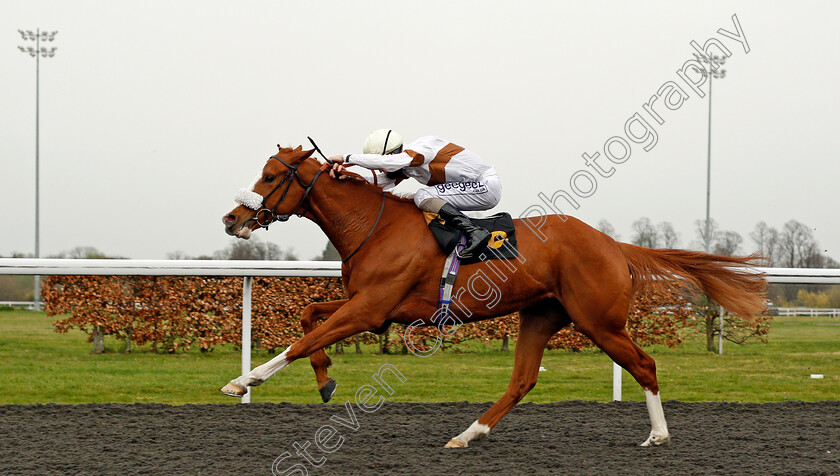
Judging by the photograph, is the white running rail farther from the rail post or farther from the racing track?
the racing track

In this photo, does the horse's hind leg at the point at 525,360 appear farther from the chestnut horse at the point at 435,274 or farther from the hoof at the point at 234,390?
the hoof at the point at 234,390

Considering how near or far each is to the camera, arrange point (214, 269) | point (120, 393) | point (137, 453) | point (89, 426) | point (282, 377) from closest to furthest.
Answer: point (137, 453) < point (89, 426) < point (214, 269) < point (120, 393) < point (282, 377)

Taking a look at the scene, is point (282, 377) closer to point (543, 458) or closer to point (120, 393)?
point (120, 393)

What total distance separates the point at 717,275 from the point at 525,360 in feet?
4.44

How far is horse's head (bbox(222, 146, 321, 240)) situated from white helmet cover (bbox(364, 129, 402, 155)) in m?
0.33

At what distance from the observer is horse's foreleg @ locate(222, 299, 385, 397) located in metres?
3.53

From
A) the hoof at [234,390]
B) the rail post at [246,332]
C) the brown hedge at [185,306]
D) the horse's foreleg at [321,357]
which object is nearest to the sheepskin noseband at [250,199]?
the horse's foreleg at [321,357]

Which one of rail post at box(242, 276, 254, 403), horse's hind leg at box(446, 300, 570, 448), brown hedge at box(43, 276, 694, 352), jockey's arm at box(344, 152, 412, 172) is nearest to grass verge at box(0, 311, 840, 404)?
brown hedge at box(43, 276, 694, 352)

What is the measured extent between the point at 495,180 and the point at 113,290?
4.21m

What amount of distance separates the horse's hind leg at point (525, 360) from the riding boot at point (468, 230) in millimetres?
576

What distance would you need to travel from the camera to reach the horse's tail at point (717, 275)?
15.0ft

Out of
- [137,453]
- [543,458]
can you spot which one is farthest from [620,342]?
[137,453]

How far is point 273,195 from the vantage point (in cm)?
395

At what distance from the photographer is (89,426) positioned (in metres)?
4.60
